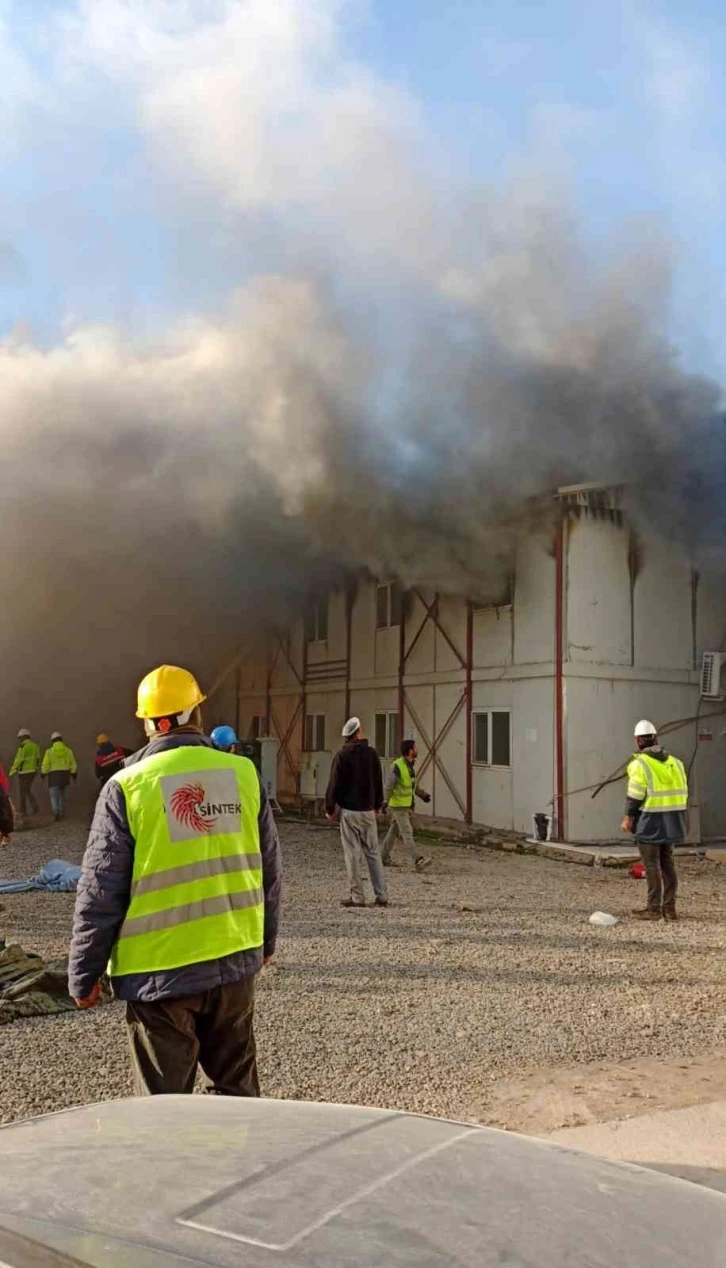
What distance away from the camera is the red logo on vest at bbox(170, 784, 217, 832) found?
10.1 ft

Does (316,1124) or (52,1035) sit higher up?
(316,1124)

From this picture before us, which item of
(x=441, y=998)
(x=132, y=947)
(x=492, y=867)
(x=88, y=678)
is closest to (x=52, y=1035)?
(x=441, y=998)

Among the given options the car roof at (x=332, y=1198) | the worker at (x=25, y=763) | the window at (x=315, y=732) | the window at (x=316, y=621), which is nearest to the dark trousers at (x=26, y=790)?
the worker at (x=25, y=763)

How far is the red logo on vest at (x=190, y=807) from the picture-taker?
10.1 feet

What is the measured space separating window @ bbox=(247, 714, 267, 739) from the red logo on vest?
2254cm

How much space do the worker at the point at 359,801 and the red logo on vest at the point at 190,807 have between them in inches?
254

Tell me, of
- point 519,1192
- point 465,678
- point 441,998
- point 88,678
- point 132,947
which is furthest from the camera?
point 88,678

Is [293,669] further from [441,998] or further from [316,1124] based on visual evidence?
[316,1124]

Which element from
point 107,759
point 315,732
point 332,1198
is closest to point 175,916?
point 332,1198

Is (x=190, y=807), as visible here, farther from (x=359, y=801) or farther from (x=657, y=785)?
(x=657, y=785)

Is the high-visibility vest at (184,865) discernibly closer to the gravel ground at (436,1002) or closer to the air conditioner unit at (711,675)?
the gravel ground at (436,1002)

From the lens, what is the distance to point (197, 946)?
3035mm

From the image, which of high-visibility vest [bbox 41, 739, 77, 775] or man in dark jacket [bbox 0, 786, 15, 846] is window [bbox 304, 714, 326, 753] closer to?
high-visibility vest [bbox 41, 739, 77, 775]

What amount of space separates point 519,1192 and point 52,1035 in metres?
4.56
